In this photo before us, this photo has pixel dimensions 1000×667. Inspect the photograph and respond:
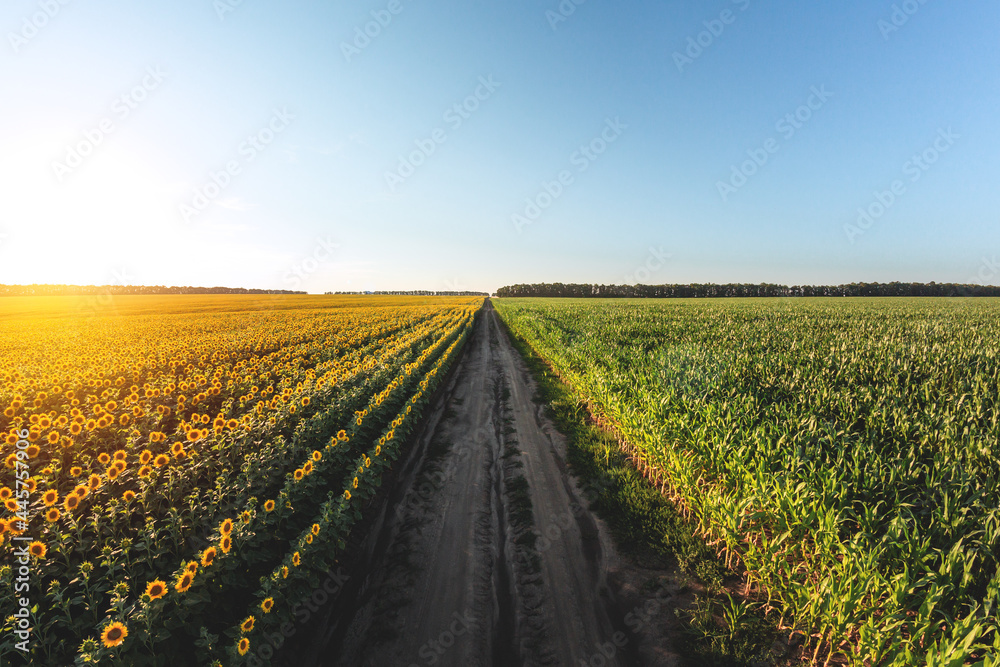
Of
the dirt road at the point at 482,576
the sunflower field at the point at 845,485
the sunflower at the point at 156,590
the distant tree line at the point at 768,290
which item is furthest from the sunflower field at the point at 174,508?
the distant tree line at the point at 768,290

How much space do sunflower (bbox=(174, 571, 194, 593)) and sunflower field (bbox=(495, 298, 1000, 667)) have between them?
514 centimetres

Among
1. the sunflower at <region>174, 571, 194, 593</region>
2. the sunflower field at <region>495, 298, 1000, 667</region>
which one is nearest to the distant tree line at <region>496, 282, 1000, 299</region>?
the sunflower field at <region>495, 298, 1000, 667</region>

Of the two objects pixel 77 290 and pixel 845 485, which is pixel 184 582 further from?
pixel 77 290

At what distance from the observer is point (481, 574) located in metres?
4.44

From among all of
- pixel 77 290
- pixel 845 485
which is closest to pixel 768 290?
pixel 845 485

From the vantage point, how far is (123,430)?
5.73 metres

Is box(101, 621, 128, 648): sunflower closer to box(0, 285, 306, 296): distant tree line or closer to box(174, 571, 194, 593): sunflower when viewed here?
box(174, 571, 194, 593): sunflower

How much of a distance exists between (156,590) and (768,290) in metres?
146

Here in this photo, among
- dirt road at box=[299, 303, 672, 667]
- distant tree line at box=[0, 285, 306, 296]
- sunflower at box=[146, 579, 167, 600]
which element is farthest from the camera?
distant tree line at box=[0, 285, 306, 296]

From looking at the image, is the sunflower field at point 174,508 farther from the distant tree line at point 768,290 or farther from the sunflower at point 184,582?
the distant tree line at point 768,290

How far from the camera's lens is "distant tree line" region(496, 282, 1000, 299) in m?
100

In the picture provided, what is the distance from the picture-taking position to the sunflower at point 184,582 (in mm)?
2754

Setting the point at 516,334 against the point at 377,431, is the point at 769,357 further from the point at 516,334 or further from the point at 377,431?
the point at 516,334

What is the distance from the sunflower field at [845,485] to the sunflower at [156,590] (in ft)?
17.3
